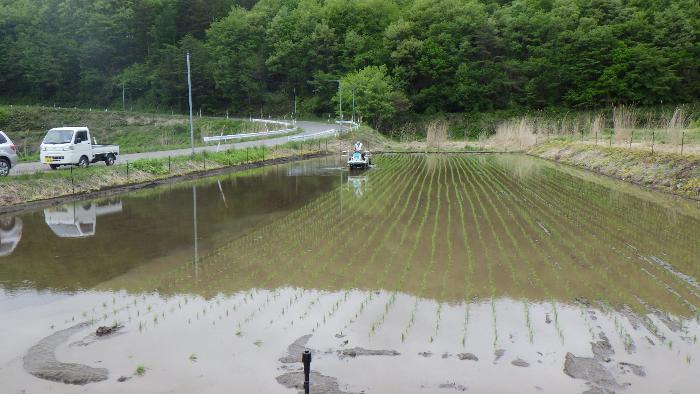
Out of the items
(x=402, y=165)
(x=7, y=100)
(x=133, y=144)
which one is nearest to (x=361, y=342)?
(x=402, y=165)

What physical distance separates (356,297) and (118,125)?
2043 inches

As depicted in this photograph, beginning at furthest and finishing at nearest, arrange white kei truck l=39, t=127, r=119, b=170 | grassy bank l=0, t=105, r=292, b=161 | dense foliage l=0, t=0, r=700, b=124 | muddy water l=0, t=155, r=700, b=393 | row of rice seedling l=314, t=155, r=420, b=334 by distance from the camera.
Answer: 1. dense foliage l=0, t=0, r=700, b=124
2. grassy bank l=0, t=105, r=292, b=161
3. white kei truck l=39, t=127, r=119, b=170
4. row of rice seedling l=314, t=155, r=420, b=334
5. muddy water l=0, t=155, r=700, b=393

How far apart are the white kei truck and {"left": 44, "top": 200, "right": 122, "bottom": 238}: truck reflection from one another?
11.7 ft

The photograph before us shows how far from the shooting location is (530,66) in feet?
179

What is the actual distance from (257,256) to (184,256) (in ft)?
4.10

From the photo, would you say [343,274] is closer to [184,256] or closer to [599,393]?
[184,256]

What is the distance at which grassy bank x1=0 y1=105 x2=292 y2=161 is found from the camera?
47.5 m

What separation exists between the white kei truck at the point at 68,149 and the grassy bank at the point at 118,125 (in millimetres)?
27211

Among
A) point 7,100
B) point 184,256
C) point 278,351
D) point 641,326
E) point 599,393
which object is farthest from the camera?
point 7,100

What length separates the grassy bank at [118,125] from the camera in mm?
47469

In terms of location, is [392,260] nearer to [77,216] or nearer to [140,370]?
[140,370]

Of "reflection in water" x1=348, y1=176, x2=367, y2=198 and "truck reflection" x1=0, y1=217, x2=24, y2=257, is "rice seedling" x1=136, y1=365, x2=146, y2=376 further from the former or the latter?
"reflection in water" x1=348, y1=176, x2=367, y2=198

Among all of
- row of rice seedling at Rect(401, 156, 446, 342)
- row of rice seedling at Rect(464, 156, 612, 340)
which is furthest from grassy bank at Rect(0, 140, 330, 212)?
row of rice seedling at Rect(464, 156, 612, 340)

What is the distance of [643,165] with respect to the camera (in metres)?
18.7
